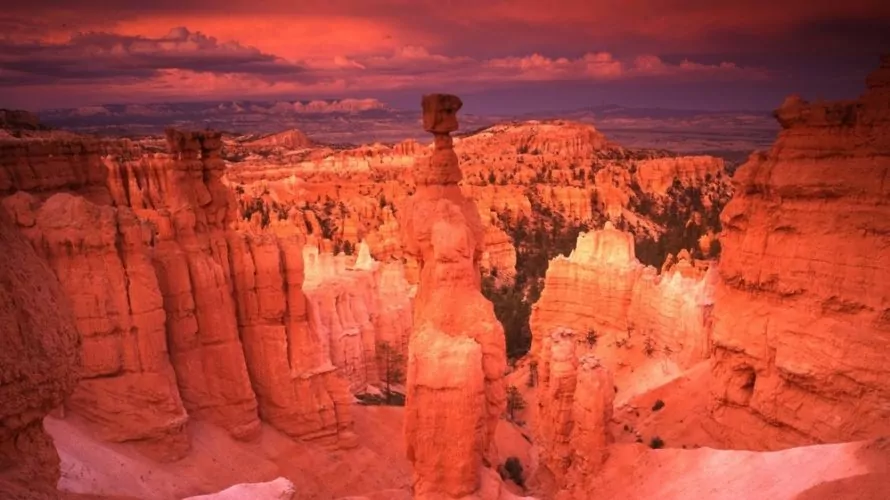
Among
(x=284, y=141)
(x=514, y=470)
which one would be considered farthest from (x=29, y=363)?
Result: (x=284, y=141)

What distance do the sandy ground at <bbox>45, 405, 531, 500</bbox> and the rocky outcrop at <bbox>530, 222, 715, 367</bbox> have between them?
773cm

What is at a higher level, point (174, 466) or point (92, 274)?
point (92, 274)

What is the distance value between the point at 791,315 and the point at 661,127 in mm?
106502

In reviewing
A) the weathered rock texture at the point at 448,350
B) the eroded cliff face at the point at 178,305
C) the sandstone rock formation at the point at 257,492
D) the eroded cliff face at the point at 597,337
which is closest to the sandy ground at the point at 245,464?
the eroded cliff face at the point at 178,305

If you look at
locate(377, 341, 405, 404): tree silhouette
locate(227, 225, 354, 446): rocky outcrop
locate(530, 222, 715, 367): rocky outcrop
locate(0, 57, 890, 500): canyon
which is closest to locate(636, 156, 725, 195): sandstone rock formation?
locate(530, 222, 715, 367): rocky outcrop

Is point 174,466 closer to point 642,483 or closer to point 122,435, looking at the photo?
point 122,435

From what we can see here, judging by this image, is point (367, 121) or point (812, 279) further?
point (367, 121)

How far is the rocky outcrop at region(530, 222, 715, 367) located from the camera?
22.6 metres

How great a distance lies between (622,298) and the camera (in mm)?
26344

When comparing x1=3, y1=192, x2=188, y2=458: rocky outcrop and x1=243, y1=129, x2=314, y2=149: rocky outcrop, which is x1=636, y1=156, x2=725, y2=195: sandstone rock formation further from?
x1=3, y1=192, x2=188, y2=458: rocky outcrop

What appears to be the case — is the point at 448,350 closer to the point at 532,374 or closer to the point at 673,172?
the point at 532,374

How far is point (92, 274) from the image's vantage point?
1140 cm

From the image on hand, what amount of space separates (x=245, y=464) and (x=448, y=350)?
5.52 m

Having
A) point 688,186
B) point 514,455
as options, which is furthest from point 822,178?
point 688,186
